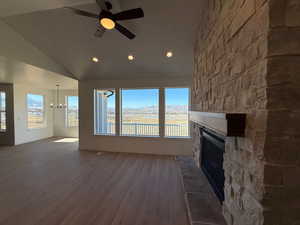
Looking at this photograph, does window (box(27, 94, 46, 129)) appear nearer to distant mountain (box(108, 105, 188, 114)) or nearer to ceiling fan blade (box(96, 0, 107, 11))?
distant mountain (box(108, 105, 188, 114))

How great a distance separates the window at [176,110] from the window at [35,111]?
632cm

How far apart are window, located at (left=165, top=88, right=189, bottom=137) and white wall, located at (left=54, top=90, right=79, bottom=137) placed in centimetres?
517

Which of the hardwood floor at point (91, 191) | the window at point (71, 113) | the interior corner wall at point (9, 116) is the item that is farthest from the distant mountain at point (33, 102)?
the hardwood floor at point (91, 191)

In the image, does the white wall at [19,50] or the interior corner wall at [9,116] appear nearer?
the white wall at [19,50]

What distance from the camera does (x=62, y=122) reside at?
7371mm

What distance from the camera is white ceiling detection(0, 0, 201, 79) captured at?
2.51 meters

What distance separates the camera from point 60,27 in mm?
3064

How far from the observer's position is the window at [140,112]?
189 inches

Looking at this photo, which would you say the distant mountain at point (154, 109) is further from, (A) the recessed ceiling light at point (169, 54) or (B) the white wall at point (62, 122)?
(B) the white wall at point (62, 122)

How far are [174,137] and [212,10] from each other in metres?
3.41

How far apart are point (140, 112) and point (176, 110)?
4.27 ft

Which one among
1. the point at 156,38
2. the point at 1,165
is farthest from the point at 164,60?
the point at 1,165

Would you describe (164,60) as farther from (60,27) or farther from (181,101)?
(60,27)

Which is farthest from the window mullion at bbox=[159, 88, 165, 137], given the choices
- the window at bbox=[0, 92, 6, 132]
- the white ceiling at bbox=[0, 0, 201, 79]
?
the window at bbox=[0, 92, 6, 132]
